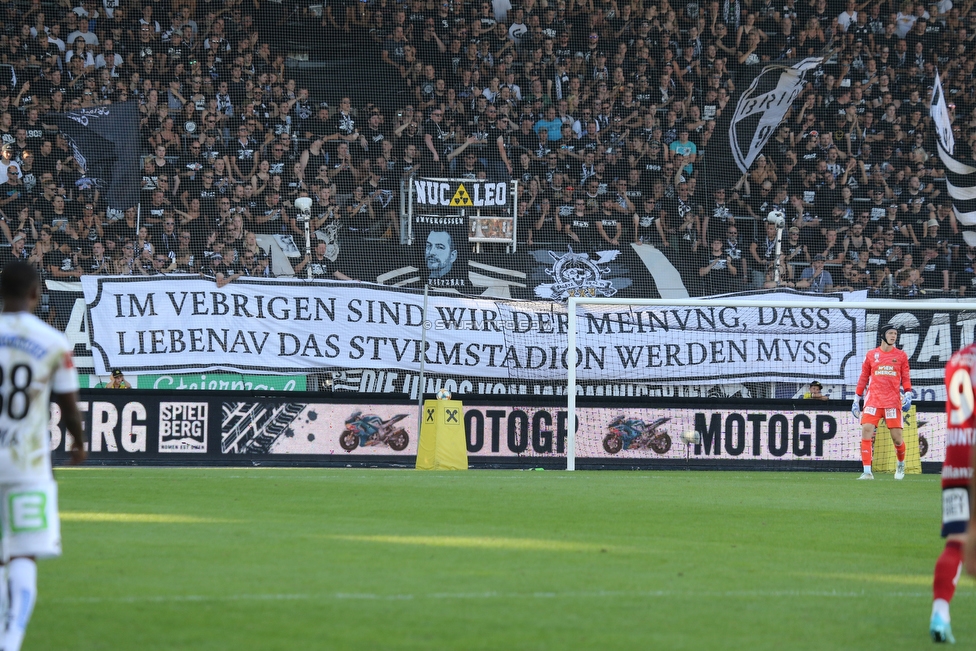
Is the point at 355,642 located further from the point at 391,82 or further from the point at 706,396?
the point at 391,82

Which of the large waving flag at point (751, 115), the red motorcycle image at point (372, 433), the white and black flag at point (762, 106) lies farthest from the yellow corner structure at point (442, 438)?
the white and black flag at point (762, 106)

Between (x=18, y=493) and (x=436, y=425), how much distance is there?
49.8ft

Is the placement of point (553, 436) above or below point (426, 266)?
below

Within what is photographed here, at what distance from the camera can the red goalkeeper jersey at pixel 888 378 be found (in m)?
19.8

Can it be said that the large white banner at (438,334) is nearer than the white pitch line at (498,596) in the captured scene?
No

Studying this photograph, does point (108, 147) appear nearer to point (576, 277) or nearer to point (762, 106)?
point (576, 277)

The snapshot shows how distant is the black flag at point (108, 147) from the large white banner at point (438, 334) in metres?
3.68

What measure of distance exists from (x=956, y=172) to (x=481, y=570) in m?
23.3

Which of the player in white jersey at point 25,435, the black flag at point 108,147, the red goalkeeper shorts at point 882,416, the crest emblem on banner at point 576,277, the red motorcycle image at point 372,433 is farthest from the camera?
the black flag at point 108,147

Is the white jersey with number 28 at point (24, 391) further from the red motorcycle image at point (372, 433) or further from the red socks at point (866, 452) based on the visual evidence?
the red socks at point (866, 452)

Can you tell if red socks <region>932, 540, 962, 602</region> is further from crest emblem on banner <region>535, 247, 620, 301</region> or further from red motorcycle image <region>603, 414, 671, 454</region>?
crest emblem on banner <region>535, 247, 620, 301</region>

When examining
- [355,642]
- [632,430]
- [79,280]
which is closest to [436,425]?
[632,430]

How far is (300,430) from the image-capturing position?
21109 millimetres

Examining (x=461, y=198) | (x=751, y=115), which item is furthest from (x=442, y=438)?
(x=751, y=115)
